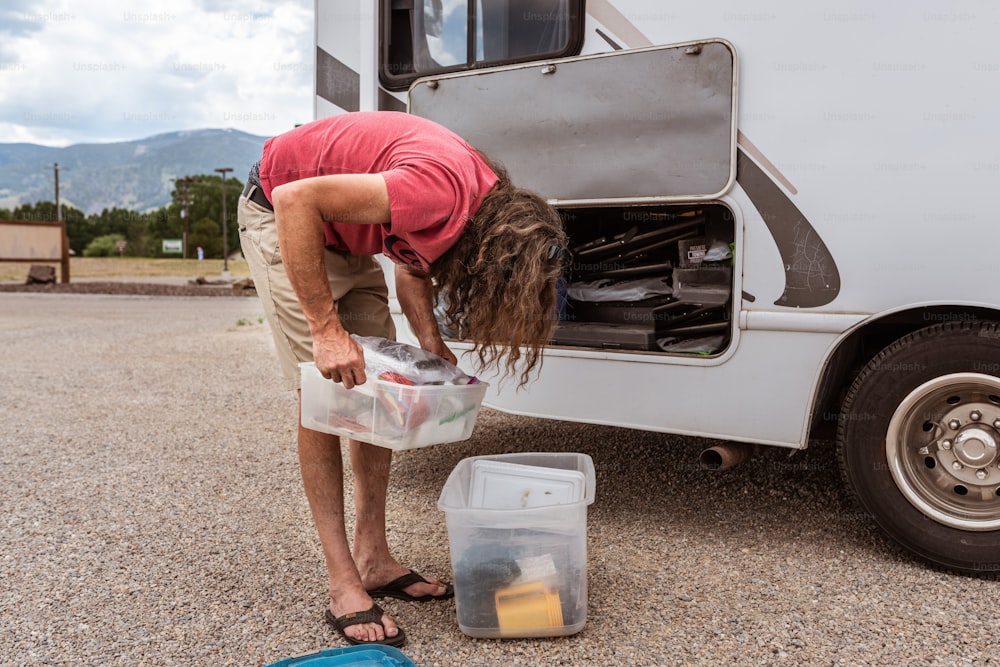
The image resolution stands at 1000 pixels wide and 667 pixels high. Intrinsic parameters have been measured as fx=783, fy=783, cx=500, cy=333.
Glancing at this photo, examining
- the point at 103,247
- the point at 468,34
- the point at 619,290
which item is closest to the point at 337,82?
the point at 468,34

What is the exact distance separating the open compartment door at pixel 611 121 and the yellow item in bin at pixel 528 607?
1501 mm

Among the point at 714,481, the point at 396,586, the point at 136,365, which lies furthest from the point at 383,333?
the point at 136,365

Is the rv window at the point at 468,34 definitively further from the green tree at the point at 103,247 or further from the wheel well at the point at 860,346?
the green tree at the point at 103,247

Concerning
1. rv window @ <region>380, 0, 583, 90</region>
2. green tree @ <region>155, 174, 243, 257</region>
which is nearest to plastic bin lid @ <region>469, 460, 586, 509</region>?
rv window @ <region>380, 0, 583, 90</region>

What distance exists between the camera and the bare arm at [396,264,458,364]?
272cm

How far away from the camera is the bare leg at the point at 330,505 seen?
7.89 ft

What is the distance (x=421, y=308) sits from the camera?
276 cm

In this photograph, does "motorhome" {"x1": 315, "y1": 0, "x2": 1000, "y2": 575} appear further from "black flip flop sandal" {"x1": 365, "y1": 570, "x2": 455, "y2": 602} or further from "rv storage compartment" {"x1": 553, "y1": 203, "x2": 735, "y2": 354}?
"black flip flop sandal" {"x1": 365, "y1": 570, "x2": 455, "y2": 602}

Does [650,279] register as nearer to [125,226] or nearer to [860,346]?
[860,346]

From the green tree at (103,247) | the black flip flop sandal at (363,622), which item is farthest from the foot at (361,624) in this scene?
the green tree at (103,247)

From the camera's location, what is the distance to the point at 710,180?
287 centimetres

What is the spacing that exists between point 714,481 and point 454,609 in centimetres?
173

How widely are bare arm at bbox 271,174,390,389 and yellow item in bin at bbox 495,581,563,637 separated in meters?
0.78

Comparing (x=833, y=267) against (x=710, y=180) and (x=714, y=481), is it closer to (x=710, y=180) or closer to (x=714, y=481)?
(x=710, y=180)
